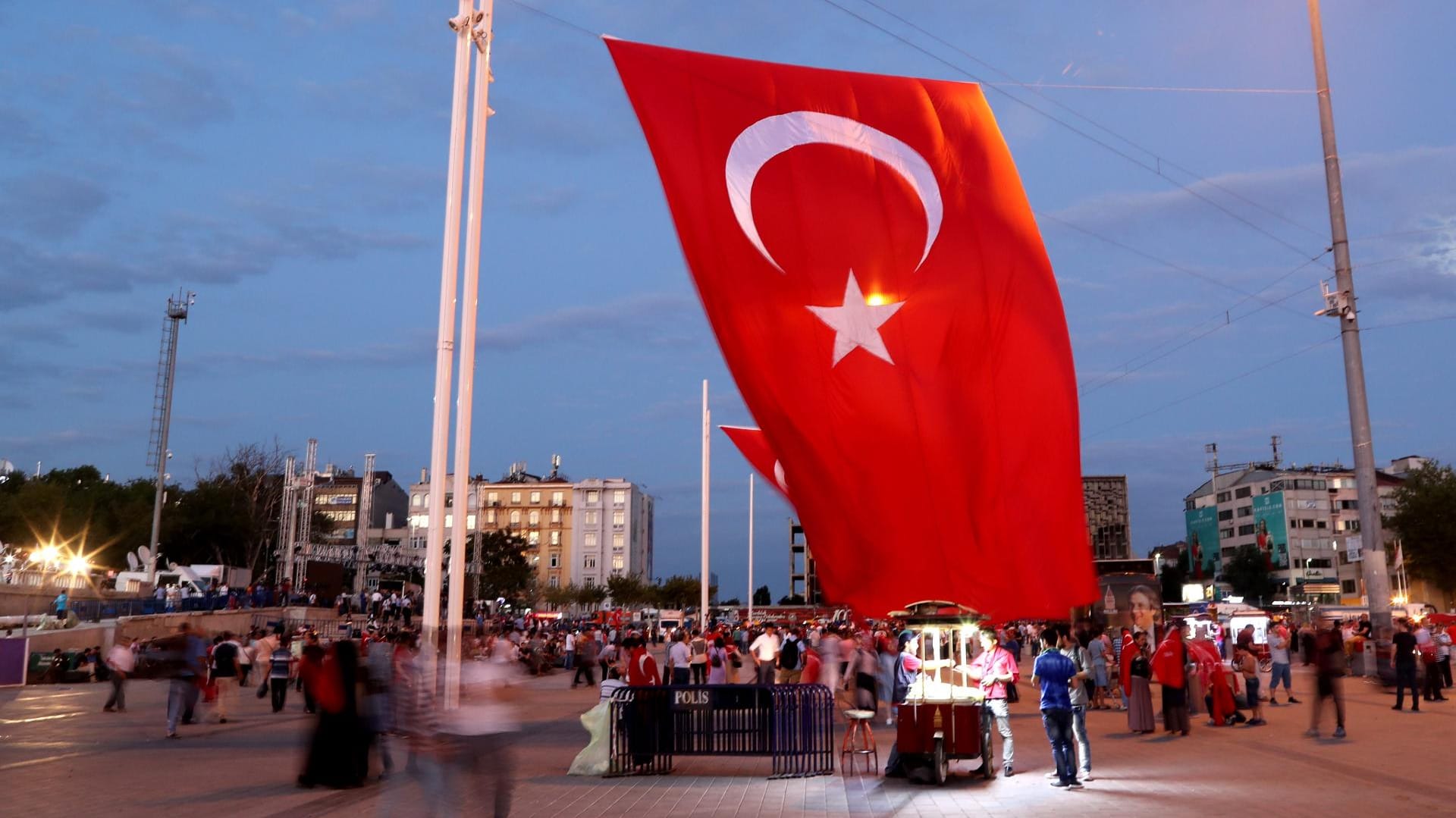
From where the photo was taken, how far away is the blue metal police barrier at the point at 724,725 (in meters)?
13.6

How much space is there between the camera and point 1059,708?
12.4 meters

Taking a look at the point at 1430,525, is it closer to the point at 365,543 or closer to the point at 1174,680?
the point at 1174,680

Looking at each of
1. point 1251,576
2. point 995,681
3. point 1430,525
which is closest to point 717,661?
point 995,681

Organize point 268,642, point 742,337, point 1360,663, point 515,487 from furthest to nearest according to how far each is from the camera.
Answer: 1. point 515,487
2. point 1360,663
3. point 268,642
4. point 742,337

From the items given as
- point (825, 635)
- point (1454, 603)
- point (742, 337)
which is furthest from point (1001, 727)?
point (1454, 603)

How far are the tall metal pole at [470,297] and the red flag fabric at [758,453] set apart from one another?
1289cm

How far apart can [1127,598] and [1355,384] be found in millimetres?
18387

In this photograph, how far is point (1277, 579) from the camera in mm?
98625

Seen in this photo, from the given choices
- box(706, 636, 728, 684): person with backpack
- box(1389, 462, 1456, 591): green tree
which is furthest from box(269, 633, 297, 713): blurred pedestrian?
box(1389, 462, 1456, 591): green tree

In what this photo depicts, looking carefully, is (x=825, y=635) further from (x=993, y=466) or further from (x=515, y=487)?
(x=515, y=487)

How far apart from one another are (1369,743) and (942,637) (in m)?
6.76

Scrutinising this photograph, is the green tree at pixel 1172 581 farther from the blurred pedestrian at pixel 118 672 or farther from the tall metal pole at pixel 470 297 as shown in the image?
the tall metal pole at pixel 470 297

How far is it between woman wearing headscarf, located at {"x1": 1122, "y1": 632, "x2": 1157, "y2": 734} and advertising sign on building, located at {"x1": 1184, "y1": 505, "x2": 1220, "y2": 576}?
315ft

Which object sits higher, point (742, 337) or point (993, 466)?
point (742, 337)
